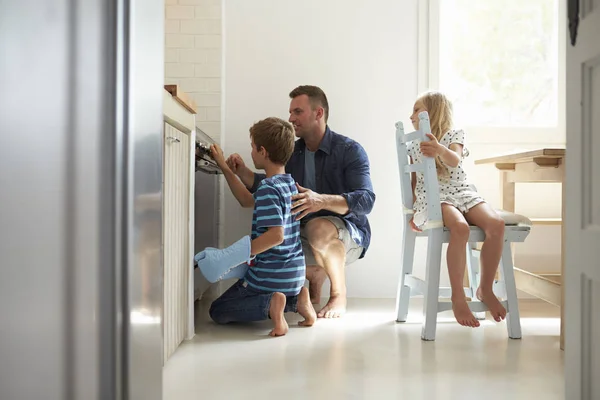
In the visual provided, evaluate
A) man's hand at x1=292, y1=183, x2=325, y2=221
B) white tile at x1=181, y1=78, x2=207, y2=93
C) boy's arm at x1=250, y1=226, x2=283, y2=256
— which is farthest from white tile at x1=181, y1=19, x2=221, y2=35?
boy's arm at x1=250, y1=226, x2=283, y2=256

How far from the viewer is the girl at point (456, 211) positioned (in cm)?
252

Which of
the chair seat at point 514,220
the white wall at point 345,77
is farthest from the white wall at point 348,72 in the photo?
the chair seat at point 514,220

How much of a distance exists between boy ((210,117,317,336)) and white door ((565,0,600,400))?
1.36 m

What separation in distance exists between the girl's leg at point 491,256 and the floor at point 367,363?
12 cm

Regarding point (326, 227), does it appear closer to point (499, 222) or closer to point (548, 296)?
point (499, 222)

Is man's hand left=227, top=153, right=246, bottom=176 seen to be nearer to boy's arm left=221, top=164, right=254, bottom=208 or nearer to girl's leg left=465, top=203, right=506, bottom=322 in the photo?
boy's arm left=221, top=164, right=254, bottom=208

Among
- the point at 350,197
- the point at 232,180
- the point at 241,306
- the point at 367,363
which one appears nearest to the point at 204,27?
the point at 232,180

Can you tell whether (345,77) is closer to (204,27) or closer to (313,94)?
(313,94)

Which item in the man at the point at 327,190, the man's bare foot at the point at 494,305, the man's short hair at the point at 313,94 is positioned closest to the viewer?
the man's bare foot at the point at 494,305

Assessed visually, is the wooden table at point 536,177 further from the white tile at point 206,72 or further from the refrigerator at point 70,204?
the refrigerator at point 70,204

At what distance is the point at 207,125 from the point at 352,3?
1.07 metres

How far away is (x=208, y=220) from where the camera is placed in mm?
3086

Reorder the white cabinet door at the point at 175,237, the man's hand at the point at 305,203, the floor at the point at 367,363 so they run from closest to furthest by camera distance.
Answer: the floor at the point at 367,363
the white cabinet door at the point at 175,237
the man's hand at the point at 305,203

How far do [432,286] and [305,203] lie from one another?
0.68 meters
